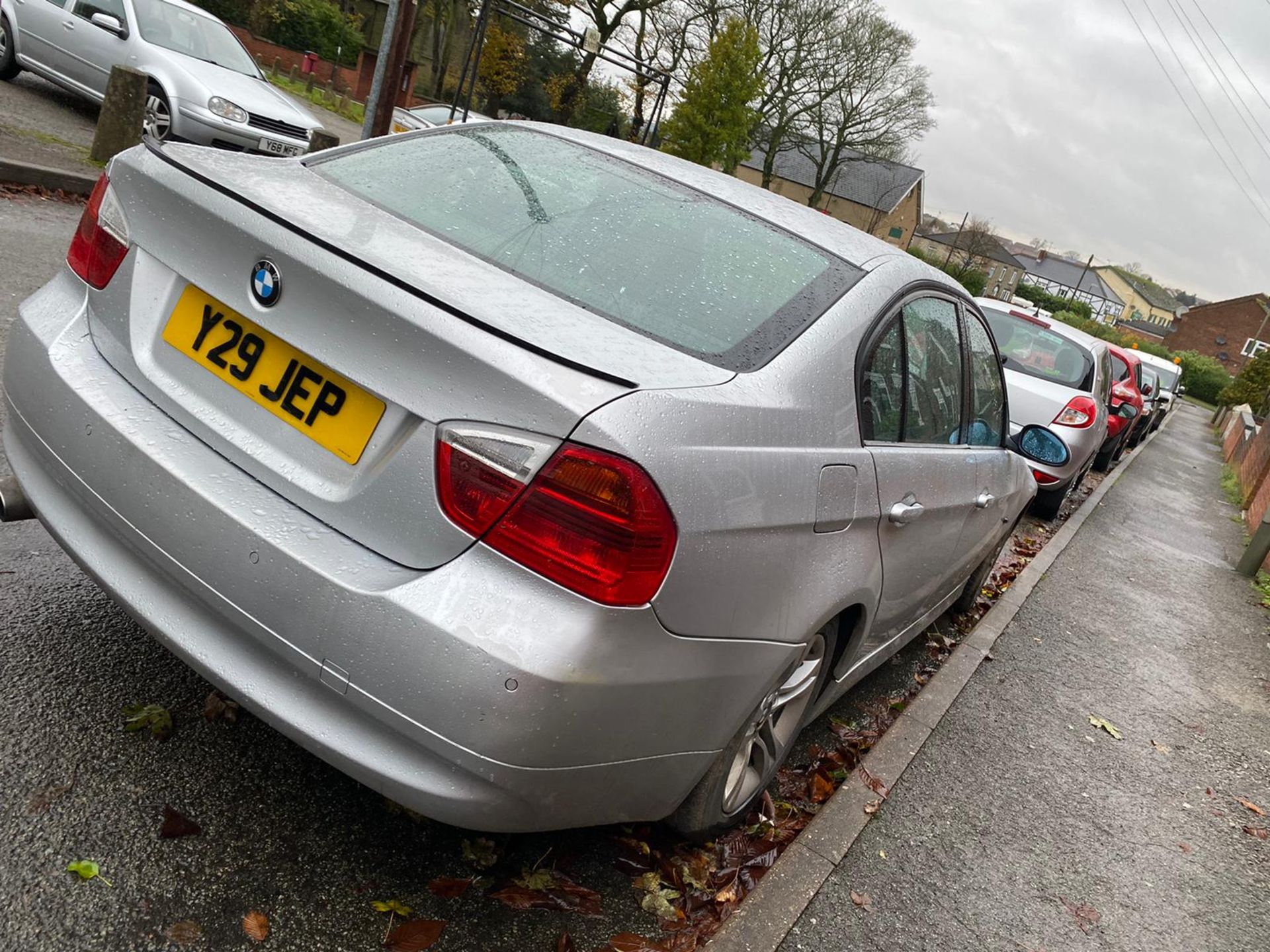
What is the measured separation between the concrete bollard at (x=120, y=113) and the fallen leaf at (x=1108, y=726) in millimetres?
9162

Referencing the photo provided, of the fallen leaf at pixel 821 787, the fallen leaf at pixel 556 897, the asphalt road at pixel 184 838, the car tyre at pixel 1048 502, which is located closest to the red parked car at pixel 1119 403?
the car tyre at pixel 1048 502

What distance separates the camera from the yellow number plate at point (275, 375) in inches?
81.0

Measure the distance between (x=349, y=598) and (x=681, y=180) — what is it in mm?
1851

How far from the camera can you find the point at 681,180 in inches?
128

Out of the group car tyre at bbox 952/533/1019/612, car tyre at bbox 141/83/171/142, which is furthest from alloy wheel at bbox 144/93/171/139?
car tyre at bbox 952/533/1019/612

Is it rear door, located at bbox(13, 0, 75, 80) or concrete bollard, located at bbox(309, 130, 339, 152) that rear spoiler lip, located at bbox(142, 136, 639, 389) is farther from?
rear door, located at bbox(13, 0, 75, 80)

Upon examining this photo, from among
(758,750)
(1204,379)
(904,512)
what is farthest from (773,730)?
(1204,379)

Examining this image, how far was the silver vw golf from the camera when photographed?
1.93 metres

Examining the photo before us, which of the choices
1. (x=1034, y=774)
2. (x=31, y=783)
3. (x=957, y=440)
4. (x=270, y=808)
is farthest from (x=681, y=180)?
(x=1034, y=774)

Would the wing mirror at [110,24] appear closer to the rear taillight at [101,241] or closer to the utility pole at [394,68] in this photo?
the utility pole at [394,68]

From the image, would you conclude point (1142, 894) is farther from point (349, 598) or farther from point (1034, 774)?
point (349, 598)

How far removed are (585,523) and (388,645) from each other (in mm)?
436

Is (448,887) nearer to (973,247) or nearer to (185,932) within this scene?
(185,932)

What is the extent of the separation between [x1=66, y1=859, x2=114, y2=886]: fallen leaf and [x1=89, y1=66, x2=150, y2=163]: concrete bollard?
8948 millimetres
